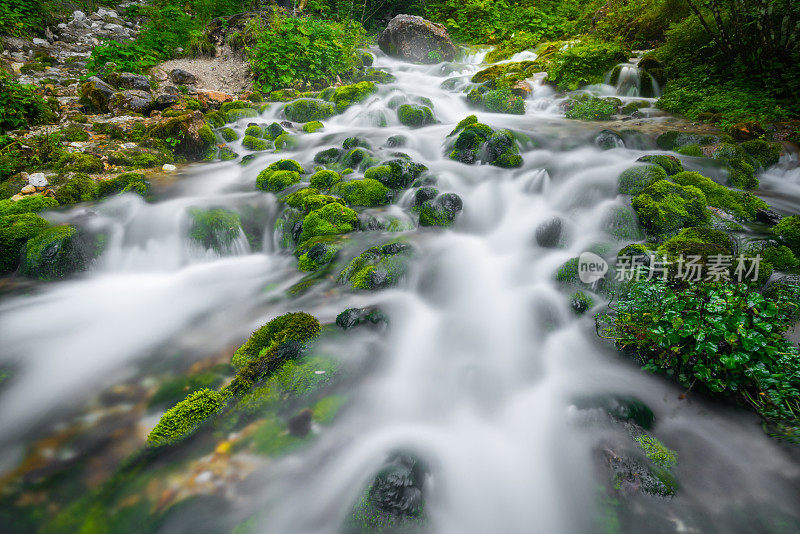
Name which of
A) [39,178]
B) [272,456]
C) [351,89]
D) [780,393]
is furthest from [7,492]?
[351,89]

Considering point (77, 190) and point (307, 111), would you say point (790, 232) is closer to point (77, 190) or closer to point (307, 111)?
point (77, 190)

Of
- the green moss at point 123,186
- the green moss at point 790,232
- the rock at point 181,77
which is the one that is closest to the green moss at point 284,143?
the green moss at point 123,186

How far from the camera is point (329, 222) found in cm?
557

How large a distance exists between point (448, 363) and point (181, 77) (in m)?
14.3

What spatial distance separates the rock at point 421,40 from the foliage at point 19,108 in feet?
54.5

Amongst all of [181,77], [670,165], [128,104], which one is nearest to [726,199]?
[670,165]

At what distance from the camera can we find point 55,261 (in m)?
4.64

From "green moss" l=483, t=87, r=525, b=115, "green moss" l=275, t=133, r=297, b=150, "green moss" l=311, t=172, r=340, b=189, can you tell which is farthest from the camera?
"green moss" l=483, t=87, r=525, b=115

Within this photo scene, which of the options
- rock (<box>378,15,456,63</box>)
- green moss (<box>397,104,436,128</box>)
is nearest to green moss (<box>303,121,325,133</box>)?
green moss (<box>397,104,436,128</box>)

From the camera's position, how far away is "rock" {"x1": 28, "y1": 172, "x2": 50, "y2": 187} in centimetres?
593

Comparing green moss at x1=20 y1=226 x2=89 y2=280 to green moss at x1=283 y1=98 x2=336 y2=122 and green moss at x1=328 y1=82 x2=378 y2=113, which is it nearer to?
green moss at x1=283 y1=98 x2=336 y2=122

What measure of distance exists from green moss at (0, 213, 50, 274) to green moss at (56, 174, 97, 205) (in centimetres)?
97

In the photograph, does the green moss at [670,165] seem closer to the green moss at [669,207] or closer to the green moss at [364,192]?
the green moss at [669,207]

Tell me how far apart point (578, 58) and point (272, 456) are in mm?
14575
